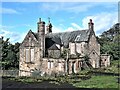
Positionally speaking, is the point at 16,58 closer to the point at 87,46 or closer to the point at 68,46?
the point at 68,46

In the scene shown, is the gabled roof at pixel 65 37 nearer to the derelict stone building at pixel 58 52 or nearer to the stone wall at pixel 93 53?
the derelict stone building at pixel 58 52

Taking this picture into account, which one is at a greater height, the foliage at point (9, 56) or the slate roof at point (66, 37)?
the slate roof at point (66, 37)

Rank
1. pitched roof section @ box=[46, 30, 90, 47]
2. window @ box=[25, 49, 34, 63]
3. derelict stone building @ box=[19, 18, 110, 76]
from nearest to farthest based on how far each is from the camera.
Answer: derelict stone building @ box=[19, 18, 110, 76]
window @ box=[25, 49, 34, 63]
pitched roof section @ box=[46, 30, 90, 47]

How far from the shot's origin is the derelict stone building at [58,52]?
1521 inches

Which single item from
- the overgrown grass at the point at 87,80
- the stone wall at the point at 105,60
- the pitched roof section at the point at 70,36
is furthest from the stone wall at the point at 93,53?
the overgrown grass at the point at 87,80

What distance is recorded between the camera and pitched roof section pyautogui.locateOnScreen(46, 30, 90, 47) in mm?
42531

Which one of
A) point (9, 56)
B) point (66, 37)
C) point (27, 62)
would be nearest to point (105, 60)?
point (66, 37)

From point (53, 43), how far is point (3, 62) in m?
8.73

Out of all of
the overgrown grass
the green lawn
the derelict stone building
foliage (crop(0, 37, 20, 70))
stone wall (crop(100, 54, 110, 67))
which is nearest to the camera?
the green lawn

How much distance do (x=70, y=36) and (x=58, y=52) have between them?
14.9 ft

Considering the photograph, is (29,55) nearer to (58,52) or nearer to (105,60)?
(58,52)

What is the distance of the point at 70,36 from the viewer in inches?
1740

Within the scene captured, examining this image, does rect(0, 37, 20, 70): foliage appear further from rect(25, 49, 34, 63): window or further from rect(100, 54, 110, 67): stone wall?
rect(100, 54, 110, 67): stone wall

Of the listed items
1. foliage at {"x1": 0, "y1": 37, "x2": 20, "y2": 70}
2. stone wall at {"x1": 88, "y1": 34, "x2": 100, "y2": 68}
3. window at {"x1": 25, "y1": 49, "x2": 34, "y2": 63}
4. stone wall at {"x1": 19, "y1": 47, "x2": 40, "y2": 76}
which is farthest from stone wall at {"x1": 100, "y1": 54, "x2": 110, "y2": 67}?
foliage at {"x1": 0, "y1": 37, "x2": 20, "y2": 70}
